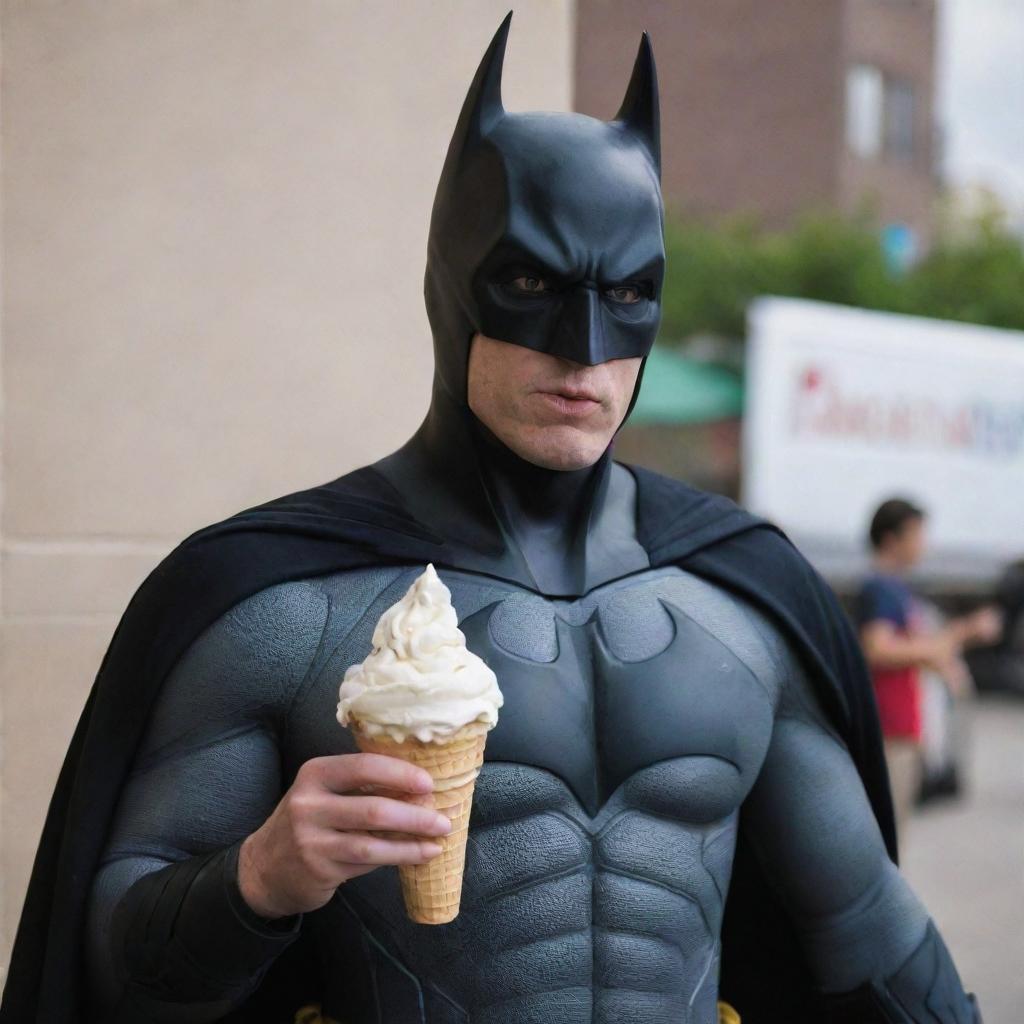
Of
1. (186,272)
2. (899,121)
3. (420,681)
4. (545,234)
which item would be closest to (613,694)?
(420,681)

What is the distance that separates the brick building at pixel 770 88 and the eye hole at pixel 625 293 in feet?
72.3

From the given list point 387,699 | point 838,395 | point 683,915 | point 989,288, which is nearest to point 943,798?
point 838,395

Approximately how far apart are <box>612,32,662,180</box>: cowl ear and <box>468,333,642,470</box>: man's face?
0.30 m

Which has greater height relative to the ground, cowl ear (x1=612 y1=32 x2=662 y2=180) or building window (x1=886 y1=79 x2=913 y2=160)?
building window (x1=886 y1=79 x2=913 y2=160)

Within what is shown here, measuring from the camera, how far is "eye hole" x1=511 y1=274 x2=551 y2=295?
1728 millimetres

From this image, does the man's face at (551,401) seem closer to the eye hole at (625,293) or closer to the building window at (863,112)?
the eye hole at (625,293)

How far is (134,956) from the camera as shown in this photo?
1.57 metres

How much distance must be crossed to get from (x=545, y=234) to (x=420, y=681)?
590 millimetres

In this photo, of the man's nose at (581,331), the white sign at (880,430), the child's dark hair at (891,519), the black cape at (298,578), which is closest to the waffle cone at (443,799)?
the black cape at (298,578)

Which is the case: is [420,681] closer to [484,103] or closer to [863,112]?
[484,103]

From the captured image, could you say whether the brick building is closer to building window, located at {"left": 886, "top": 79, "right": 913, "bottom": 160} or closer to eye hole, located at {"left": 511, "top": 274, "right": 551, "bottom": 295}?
building window, located at {"left": 886, "top": 79, "right": 913, "bottom": 160}

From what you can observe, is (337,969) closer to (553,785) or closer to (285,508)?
(553,785)

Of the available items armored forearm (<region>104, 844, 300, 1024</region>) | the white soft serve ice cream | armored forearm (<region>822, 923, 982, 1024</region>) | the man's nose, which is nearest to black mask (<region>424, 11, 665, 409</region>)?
the man's nose

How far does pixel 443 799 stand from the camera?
1.42 meters
